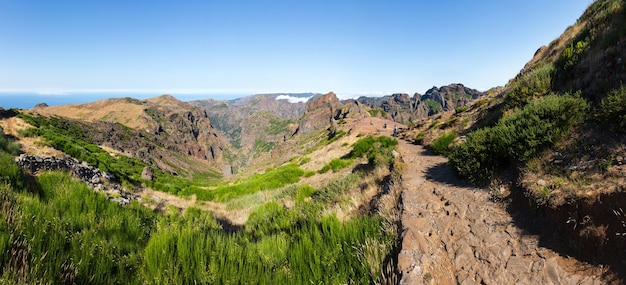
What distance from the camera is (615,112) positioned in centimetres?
595

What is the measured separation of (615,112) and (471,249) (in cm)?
462

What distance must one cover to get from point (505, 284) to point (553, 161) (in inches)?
152

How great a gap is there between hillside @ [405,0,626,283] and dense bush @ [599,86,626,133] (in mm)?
14

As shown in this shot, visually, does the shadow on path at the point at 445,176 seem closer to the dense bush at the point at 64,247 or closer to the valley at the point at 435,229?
the valley at the point at 435,229

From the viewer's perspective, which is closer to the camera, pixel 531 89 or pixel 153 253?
pixel 153 253

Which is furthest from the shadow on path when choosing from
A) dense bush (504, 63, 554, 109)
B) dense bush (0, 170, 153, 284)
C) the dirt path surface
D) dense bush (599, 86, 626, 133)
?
dense bush (0, 170, 153, 284)

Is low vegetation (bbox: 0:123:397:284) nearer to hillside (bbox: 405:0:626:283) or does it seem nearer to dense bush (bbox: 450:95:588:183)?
hillside (bbox: 405:0:626:283)

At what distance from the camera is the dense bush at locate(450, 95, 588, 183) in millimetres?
6996

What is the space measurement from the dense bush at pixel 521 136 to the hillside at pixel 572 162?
0.02 metres

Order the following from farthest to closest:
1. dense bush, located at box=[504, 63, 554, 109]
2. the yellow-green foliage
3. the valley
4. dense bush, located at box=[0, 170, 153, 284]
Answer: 1. dense bush, located at box=[504, 63, 554, 109]
2. the valley
3. the yellow-green foliage
4. dense bush, located at box=[0, 170, 153, 284]

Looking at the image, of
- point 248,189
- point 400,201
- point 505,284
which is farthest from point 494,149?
point 248,189

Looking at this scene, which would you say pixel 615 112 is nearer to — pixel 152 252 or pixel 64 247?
pixel 152 252

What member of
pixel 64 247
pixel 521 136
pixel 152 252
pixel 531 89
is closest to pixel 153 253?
pixel 152 252

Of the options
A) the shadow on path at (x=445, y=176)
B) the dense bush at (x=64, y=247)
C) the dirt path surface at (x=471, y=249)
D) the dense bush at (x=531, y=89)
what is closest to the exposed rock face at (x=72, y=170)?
the dense bush at (x=64, y=247)
